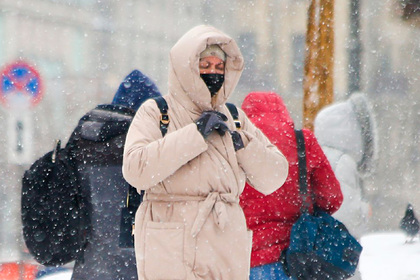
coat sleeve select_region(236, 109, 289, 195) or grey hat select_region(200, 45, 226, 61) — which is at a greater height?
grey hat select_region(200, 45, 226, 61)

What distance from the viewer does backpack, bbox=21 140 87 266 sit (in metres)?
3.32

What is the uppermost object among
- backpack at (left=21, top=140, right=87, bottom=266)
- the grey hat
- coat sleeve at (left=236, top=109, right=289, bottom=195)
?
the grey hat

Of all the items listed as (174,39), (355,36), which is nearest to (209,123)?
(355,36)

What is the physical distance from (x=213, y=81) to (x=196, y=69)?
12 cm

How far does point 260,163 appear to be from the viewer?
9.30 ft

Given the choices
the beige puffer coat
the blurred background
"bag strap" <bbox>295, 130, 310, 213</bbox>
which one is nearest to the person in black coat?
the beige puffer coat

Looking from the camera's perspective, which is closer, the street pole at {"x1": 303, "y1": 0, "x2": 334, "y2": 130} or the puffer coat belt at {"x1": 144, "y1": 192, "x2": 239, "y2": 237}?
the puffer coat belt at {"x1": 144, "y1": 192, "x2": 239, "y2": 237}

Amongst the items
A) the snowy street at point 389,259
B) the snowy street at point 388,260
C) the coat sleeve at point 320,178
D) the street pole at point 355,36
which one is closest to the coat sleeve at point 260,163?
the coat sleeve at point 320,178

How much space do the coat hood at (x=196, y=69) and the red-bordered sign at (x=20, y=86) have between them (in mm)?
8016

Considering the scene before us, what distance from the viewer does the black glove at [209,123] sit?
2668 mm

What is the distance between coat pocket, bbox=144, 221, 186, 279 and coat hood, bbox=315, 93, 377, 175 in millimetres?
2282

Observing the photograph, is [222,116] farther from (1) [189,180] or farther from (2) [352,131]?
(2) [352,131]

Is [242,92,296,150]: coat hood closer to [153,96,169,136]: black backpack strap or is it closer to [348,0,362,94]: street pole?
[153,96,169,136]: black backpack strap

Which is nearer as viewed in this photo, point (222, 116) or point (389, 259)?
point (222, 116)
